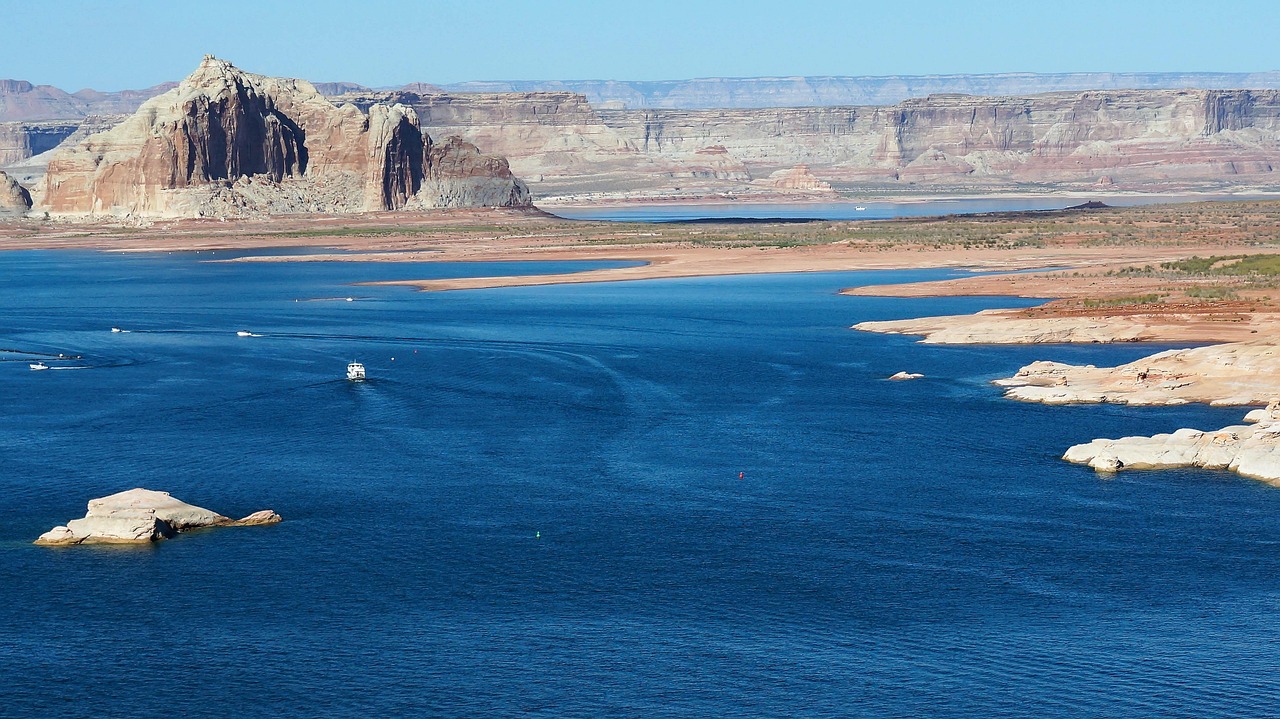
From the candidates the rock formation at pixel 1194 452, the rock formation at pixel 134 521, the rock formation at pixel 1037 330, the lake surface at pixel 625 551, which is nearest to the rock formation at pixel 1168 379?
the lake surface at pixel 625 551

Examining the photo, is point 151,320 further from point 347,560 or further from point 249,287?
point 347,560

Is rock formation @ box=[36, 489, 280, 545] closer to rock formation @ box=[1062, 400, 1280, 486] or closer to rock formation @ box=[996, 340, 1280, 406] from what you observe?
rock formation @ box=[1062, 400, 1280, 486]

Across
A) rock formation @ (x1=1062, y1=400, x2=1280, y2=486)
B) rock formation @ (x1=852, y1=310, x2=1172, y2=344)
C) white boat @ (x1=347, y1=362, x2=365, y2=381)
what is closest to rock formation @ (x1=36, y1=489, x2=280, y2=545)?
rock formation @ (x1=1062, y1=400, x2=1280, y2=486)

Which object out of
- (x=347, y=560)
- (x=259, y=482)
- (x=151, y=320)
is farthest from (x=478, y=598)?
(x=151, y=320)

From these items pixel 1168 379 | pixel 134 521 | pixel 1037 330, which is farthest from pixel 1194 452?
pixel 1037 330

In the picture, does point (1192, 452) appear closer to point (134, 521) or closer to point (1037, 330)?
point (134, 521)
